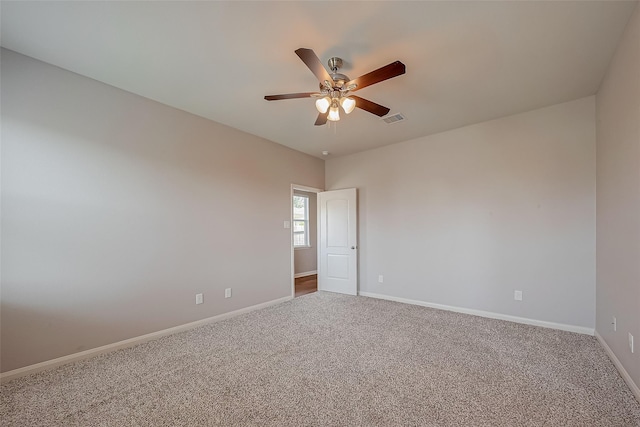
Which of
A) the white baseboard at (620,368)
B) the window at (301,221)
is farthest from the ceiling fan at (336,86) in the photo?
the window at (301,221)

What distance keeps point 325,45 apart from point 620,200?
2687 mm

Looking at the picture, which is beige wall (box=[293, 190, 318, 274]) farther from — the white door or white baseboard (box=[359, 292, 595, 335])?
white baseboard (box=[359, 292, 595, 335])

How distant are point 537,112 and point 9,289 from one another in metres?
5.61

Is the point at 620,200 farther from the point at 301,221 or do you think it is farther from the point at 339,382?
the point at 301,221

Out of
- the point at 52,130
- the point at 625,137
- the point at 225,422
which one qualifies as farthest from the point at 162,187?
the point at 625,137

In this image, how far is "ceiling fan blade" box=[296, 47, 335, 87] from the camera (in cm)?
170

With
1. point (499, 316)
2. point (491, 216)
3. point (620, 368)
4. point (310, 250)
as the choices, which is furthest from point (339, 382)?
point (310, 250)

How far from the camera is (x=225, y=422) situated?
67.5 inches

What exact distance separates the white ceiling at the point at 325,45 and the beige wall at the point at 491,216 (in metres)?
0.53

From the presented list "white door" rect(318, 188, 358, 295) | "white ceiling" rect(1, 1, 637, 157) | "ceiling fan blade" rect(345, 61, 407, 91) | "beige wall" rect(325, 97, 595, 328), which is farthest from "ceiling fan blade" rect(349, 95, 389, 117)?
"white door" rect(318, 188, 358, 295)

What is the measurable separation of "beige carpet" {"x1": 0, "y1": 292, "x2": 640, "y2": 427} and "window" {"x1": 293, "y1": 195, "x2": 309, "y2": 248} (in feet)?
12.4

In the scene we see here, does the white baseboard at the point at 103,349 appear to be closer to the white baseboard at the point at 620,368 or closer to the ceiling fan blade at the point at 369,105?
the ceiling fan blade at the point at 369,105

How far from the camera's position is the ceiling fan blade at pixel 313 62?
1701mm

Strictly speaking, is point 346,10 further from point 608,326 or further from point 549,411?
point 608,326
